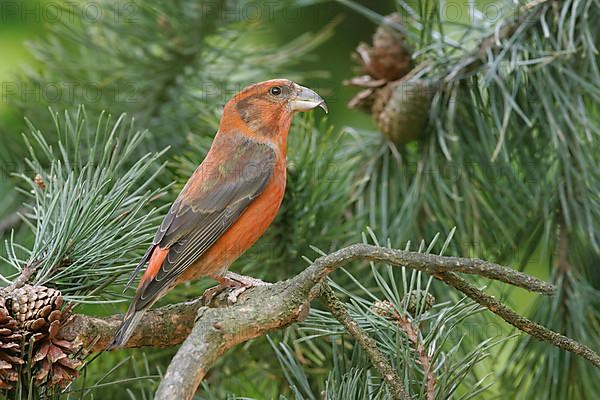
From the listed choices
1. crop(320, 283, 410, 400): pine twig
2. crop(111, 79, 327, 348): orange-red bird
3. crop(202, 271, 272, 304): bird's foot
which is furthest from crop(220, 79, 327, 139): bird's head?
crop(320, 283, 410, 400): pine twig

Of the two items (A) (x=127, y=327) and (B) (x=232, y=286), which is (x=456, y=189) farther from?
(A) (x=127, y=327)

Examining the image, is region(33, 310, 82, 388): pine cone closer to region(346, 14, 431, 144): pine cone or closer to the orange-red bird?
the orange-red bird

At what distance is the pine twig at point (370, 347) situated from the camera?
1.75 m

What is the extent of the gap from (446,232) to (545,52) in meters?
0.73

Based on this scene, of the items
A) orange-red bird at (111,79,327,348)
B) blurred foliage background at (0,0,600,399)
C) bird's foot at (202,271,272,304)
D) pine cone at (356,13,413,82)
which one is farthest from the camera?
pine cone at (356,13,413,82)

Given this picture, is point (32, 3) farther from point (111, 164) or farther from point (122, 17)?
point (111, 164)

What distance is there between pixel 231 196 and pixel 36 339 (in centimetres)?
142

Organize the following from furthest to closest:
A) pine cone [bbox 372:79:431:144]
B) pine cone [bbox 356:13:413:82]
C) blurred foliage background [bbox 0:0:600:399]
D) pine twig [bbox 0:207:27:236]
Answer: pine twig [bbox 0:207:27:236], pine cone [bbox 356:13:413:82], pine cone [bbox 372:79:431:144], blurred foliage background [bbox 0:0:600:399]

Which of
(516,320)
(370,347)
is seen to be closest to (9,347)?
(370,347)

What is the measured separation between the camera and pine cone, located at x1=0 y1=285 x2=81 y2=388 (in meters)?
1.80

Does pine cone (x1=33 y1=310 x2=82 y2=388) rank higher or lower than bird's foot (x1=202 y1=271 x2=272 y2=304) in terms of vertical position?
higher

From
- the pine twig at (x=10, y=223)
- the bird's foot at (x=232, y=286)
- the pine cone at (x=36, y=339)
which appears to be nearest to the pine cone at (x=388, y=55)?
the bird's foot at (x=232, y=286)

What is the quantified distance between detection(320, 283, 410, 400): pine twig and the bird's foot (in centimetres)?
45

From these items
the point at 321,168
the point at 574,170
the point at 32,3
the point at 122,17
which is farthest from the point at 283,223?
the point at 32,3
